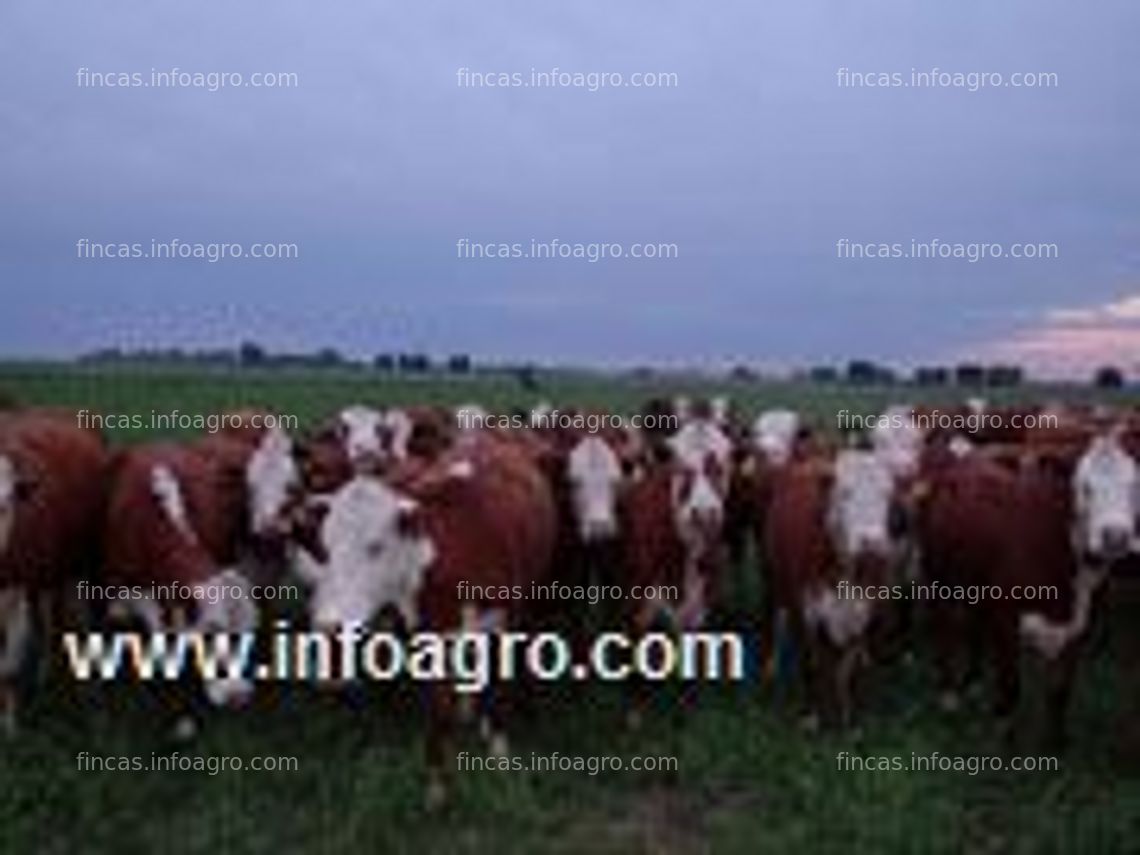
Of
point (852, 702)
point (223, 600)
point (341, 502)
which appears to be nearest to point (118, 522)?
point (223, 600)

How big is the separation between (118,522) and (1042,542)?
568cm

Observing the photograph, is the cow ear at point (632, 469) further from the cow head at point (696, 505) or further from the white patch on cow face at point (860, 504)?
the white patch on cow face at point (860, 504)

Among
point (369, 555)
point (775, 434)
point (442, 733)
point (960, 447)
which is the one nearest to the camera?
point (442, 733)

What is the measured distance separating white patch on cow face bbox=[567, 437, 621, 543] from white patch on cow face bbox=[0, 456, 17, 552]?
3.68 m

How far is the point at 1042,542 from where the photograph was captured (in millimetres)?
12258

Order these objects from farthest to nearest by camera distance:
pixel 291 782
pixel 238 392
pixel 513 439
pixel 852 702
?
pixel 238 392 < pixel 513 439 < pixel 852 702 < pixel 291 782

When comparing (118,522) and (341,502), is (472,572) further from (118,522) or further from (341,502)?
(118,522)

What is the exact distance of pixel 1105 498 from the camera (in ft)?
38.5

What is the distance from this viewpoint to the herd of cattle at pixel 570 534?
11.3m

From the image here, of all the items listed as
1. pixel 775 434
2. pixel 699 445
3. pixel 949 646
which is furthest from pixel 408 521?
pixel 775 434

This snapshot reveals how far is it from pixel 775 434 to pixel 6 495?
8.25 meters

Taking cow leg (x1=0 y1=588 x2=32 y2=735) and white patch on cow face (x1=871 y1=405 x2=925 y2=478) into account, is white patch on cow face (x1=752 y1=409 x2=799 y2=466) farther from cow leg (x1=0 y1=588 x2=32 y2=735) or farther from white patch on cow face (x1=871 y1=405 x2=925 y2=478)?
cow leg (x1=0 y1=588 x2=32 y2=735)

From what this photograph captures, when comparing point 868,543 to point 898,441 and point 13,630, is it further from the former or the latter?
point 13,630

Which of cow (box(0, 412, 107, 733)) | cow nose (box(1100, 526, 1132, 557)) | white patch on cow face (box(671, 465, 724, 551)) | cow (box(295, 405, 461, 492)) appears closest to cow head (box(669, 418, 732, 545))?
white patch on cow face (box(671, 465, 724, 551))
